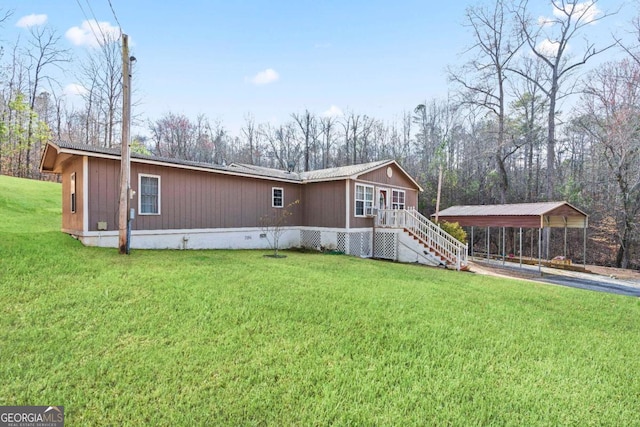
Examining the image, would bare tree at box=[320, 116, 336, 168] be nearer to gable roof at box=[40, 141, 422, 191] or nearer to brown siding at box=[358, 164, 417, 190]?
brown siding at box=[358, 164, 417, 190]

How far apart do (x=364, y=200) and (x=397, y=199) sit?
310 cm

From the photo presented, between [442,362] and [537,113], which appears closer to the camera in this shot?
[442,362]

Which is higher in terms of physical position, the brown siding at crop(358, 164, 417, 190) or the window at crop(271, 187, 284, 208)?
the brown siding at crop(358, 164, 417, 190)

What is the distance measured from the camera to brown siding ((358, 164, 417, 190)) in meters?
13.6

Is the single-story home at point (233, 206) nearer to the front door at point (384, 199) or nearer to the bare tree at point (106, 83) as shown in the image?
the front door at point (384, 199)

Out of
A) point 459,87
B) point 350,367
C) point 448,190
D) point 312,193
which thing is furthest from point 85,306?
point 459,87

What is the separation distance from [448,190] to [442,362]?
21976 mm

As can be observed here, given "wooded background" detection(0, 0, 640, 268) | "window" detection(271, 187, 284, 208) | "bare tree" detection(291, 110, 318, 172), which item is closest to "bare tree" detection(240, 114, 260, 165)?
"wooded background" detection(0, 0, 640, 268)

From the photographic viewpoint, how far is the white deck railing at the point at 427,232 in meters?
11.5

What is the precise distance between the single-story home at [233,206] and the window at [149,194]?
0.03 metres

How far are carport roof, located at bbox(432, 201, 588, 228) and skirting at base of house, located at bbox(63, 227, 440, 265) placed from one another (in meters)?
4.51

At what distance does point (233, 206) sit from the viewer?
1163cm

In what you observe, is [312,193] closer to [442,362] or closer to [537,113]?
[442,362]

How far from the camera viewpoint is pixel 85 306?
4078 millimetres
